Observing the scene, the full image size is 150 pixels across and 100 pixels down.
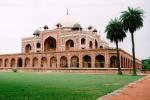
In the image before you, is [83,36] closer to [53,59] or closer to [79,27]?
[79,27]

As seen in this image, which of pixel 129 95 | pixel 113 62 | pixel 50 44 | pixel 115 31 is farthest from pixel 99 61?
pixel 129 95

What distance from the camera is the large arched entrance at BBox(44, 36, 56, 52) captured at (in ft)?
187

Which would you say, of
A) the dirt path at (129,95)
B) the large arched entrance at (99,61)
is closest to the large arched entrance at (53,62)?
the large arched entrance at (99,61)

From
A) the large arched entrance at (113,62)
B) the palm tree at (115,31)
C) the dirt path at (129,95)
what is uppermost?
the palm tree at (115,31)

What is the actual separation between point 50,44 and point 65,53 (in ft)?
45.7

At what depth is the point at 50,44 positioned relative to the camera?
58781mm

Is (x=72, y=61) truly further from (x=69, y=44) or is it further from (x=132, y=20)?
(x=132, y=20)

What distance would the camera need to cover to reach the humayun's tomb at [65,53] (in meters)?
42.0

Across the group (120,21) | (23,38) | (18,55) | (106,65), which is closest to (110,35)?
(120,21)

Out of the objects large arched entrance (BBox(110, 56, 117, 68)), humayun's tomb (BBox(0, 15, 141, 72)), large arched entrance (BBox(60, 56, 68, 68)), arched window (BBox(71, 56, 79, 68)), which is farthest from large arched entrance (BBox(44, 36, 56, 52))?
large arched entrance (BBox(110, 56, 117, 68))

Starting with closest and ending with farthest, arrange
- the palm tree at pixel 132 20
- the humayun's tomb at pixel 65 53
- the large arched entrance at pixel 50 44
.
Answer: the palm tree at pixel 132 20 → the humayun's tomb at pixel 65 53 → the large arched entrance at pixel 50 44

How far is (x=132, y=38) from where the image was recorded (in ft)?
103

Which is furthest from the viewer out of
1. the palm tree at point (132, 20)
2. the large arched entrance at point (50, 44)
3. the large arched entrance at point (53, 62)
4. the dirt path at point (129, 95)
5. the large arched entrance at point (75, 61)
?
the large arched entrance at point (50, 44)

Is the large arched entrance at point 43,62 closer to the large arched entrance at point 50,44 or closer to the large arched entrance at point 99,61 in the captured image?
the large arched entrance at point 50,44
